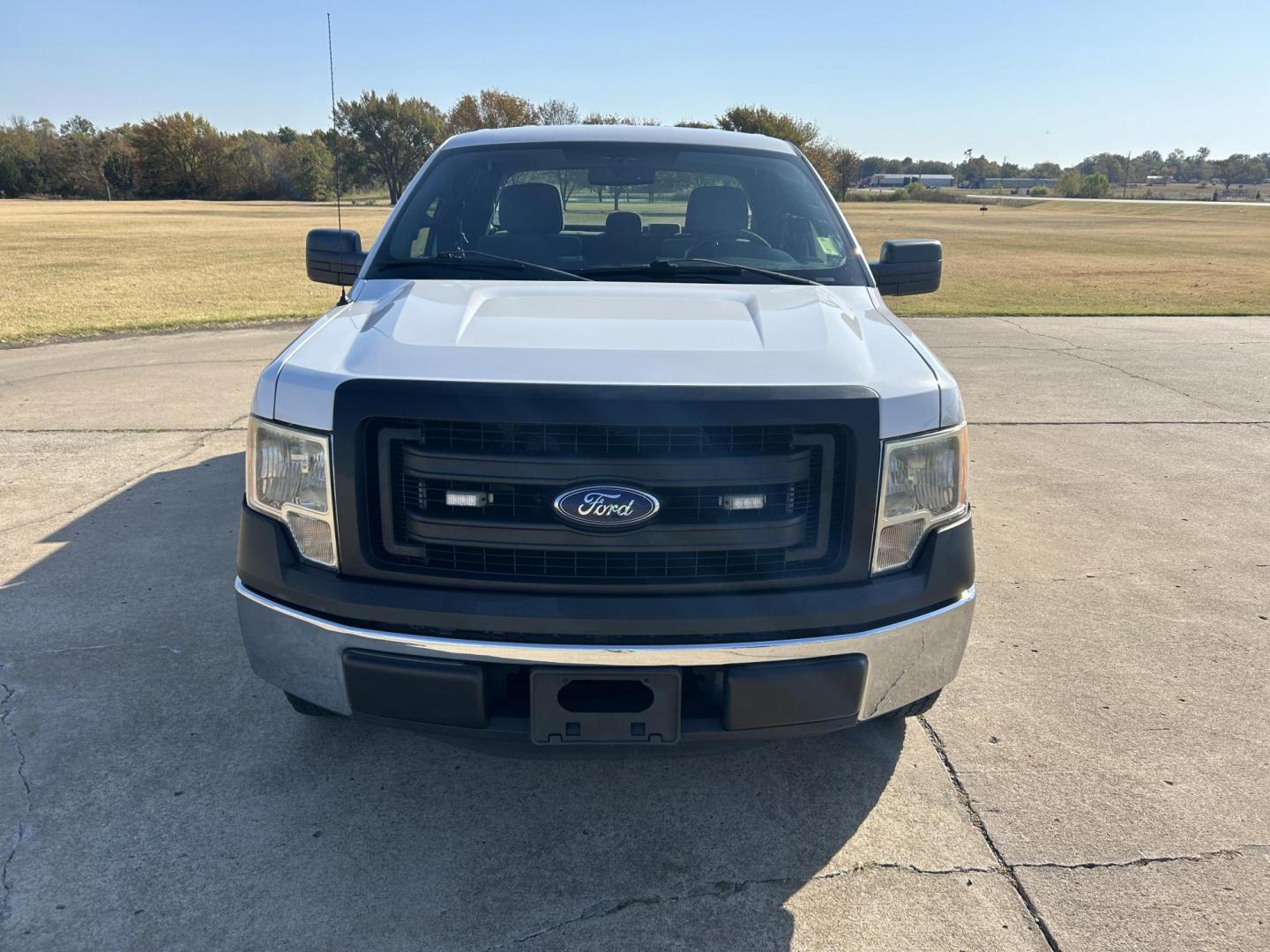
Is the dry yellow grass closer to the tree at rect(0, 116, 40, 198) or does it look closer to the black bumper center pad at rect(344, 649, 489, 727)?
the black bumper center pad at rect(344, 649, 489, 727)

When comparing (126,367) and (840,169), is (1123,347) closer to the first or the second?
(126,367)

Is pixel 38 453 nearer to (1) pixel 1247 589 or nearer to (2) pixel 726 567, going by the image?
(2) pixel 726 567

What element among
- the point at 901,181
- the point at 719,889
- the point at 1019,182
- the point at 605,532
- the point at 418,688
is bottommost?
the point at 719,889

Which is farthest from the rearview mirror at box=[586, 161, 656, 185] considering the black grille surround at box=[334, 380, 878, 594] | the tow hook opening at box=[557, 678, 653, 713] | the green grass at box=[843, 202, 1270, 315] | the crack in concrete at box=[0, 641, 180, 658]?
the green grass at box=[843, 202, 1270, 315]

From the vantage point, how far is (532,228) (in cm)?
363

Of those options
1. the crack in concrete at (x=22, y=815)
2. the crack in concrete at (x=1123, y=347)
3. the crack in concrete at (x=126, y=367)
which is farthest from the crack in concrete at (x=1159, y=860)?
the crack in concrete at (x=1123, y=347)

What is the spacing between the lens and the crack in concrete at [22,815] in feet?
7.72

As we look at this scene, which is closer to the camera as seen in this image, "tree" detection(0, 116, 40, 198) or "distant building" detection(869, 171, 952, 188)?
"tree" detection(0, 116, 40, 198)

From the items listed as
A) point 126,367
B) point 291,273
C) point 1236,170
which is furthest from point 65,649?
point 1236,170

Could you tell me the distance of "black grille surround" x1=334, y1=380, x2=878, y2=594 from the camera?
7.22 ft

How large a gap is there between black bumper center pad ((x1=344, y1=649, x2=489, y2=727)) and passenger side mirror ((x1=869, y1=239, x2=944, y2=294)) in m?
2.48

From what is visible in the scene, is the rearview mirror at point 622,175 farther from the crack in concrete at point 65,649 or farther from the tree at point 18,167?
the tree at point 18,167

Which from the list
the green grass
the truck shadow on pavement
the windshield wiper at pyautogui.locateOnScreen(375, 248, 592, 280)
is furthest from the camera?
the green grass

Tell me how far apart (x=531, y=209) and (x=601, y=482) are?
Result: 187 centimetres
